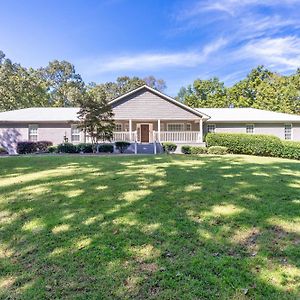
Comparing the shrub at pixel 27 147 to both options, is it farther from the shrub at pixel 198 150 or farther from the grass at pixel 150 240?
the grass at pixel 150 240

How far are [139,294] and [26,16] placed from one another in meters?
14.3

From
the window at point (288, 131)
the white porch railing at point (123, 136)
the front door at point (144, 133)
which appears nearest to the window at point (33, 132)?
the white porch railing at point (123, 136)

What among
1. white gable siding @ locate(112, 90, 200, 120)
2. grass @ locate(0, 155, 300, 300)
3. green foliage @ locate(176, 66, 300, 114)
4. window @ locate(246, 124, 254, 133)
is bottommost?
grass @ locate(0, 155, 300, 300)

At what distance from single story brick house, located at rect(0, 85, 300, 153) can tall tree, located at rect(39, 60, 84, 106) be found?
23795mm

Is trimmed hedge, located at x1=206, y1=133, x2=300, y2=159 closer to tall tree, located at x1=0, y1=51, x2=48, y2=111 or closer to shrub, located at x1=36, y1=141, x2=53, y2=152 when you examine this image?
shrub, located at x1=36, y1=141, x2=53, y2=152

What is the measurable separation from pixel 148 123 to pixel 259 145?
34.0 feet

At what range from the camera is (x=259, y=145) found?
1789 cm

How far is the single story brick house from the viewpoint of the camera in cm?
2172

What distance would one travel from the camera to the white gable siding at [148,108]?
22.0m

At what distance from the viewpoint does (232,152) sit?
1905 centimetres

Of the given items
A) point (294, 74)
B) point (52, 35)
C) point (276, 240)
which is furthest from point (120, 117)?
point (294, 74)

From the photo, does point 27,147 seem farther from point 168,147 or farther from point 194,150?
point 194,150

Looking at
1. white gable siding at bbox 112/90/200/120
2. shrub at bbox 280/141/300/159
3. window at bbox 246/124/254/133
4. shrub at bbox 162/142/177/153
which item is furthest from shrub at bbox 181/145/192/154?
window at bbox 246/124/254/133

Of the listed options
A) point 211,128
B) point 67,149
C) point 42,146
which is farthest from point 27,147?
point 211,128
